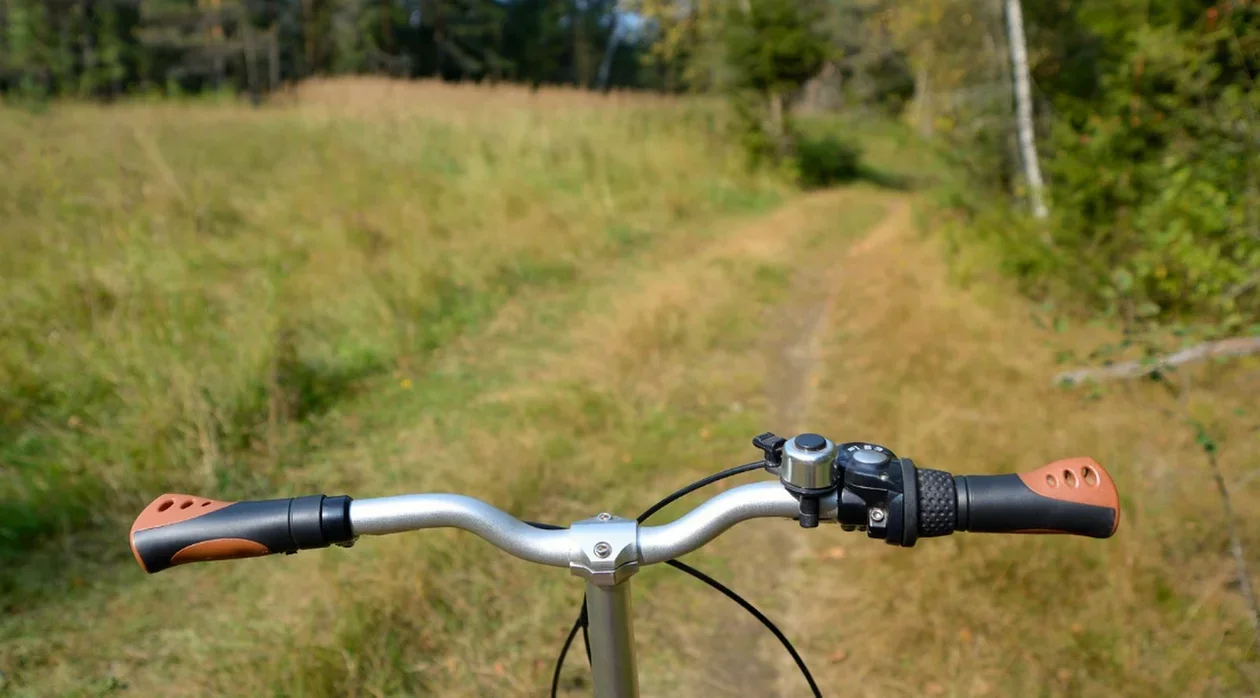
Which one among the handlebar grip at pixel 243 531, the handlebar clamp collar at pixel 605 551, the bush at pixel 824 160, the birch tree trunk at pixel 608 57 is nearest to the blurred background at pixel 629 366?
the handlebar grip at pixel 243 531

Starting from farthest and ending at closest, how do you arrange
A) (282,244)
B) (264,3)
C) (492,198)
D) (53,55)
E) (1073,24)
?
1. (264,3)
2. (53,55)
3. (492,198)
4. (1073,24)
5. (282,244)

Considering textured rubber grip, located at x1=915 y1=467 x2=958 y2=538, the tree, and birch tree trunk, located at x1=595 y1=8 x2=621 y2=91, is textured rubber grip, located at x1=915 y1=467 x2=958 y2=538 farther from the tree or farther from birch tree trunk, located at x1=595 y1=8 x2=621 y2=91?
birch tree trunk, located at x1=595 y1=8 x2=621 y2=91

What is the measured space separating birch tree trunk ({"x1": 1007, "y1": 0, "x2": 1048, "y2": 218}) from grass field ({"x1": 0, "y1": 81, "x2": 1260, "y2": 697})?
99 centimetres

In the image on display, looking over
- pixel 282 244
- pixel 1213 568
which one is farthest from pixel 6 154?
pixel 1213 568

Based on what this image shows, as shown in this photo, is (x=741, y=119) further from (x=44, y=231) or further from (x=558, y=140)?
(x=44, y=231)

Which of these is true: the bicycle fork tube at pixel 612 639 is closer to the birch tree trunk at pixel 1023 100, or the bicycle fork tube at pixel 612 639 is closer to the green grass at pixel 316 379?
the green grass at pixel 316 379

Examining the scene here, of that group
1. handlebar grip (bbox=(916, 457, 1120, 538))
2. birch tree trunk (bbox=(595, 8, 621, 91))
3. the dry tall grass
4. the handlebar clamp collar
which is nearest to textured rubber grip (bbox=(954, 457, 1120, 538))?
handlebar grip (bbox=(916, 457, 1120, 538))

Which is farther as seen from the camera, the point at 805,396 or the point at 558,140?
the point at 558,140

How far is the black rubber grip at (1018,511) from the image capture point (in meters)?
1.09

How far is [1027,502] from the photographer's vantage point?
43.2 inches

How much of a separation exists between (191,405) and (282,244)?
281 cm

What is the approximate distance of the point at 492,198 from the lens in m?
8.19

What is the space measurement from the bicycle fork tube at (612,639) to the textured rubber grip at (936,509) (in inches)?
16.5

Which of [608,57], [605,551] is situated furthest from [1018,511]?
[608,57]
